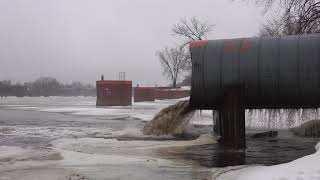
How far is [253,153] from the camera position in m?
14.9

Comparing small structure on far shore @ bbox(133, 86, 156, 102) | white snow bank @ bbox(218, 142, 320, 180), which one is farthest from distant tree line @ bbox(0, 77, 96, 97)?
white snow bank @ bbox(218, 142, 320, 180)

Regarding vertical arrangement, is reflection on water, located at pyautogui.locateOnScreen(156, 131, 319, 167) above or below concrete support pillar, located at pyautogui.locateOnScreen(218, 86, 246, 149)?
below

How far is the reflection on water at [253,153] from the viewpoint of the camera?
43.1ft

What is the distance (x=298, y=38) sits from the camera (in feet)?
50.5

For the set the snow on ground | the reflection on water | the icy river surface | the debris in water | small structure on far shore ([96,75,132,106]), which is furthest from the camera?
small structure on far shore ([96,75,132,106])

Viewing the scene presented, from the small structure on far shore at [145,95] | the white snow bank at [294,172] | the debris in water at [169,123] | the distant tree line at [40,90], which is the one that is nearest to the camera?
the white snow bank at [294,172]

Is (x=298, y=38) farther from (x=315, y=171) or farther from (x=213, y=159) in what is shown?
(x=315, y=171)

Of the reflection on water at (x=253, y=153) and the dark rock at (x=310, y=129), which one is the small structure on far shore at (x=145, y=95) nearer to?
the dark rock at (x=310, y=129)

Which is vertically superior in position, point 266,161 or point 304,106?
point 304,106

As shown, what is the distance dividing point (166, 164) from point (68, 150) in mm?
3895

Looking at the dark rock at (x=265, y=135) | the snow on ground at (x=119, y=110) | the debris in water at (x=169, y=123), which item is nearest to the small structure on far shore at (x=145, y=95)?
the snow on ground at (x=119, y=110)

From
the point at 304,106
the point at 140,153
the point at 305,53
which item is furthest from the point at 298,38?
the point at 140,153

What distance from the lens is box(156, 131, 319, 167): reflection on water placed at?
13148 millimetres

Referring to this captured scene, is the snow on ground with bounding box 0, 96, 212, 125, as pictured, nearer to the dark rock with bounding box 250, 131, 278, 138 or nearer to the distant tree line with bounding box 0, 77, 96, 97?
the dark rock with bounding box 250, 131, 278, 138
